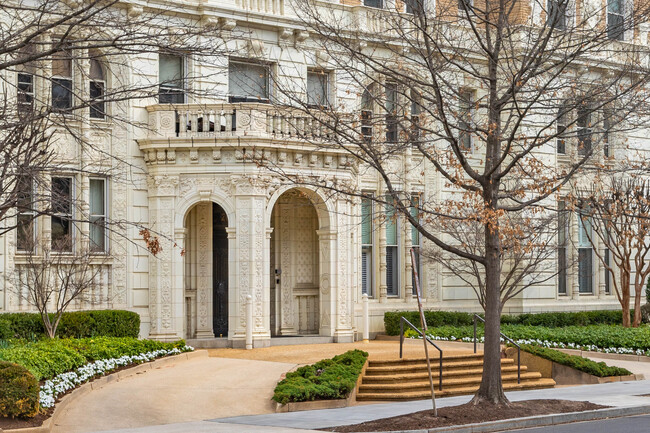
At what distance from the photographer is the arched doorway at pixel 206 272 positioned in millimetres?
28156

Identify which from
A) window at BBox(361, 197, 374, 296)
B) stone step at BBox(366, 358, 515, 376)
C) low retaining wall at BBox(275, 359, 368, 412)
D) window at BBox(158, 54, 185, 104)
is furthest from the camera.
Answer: window at BBox(361, 197, 374, 296)

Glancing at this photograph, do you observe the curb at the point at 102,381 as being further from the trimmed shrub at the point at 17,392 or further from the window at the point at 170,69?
the window at the point at 170,69

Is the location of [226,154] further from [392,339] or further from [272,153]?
[392,339]

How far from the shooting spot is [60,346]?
65.6 ft

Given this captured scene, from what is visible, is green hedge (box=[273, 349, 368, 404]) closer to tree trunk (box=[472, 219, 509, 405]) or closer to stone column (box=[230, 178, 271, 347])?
tree trunk (box=[472, 219, 509, 405])

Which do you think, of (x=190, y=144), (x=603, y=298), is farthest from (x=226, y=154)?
(x=603, y=298)

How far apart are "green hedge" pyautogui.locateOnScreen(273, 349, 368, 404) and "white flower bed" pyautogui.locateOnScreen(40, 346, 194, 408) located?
3.78m

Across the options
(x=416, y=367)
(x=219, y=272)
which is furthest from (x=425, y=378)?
(x=219, y=272)

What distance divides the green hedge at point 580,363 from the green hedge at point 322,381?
467 cm

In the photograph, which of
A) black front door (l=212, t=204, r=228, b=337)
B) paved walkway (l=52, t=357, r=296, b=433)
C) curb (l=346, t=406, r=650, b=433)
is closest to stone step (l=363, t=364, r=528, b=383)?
paved walkway (l=52, t=357, r=296, b=433)

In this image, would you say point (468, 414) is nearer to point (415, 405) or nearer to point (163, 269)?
point (415, 405)

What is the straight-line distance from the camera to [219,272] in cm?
2917

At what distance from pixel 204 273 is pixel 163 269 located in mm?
1852

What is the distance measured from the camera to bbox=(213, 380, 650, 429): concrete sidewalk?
53.0 feet
